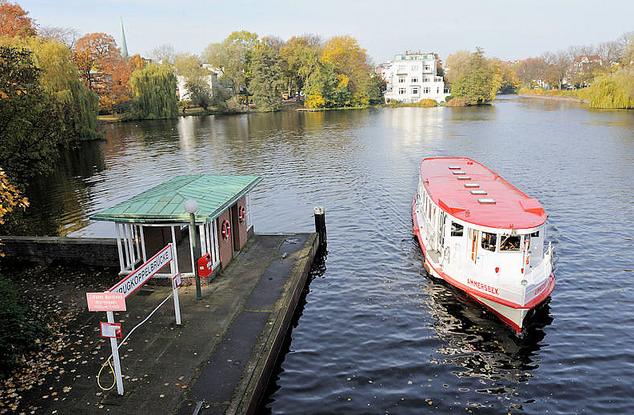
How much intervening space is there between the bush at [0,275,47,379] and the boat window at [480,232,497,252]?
47.1 ft

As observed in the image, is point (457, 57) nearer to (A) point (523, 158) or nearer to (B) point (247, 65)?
(B) point (247, 65)

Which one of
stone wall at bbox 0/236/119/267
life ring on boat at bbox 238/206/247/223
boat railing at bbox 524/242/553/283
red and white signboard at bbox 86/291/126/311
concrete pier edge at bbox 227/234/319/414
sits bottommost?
concrete pier edge at bbox 227/234/319/414

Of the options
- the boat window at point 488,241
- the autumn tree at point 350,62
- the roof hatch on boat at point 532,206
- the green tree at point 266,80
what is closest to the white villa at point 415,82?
the autumn tree at point 350,62

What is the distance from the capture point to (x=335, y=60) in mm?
134250

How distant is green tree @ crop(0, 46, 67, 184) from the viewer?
87.7 feet

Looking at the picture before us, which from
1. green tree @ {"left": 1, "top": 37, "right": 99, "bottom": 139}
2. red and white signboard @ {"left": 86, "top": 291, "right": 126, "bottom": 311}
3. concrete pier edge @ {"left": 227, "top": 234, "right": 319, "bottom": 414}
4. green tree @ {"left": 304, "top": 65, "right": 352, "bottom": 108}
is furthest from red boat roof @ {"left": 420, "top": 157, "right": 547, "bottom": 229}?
green tree @ {"left": 304, "top": 65, "right": 352, "bottom": 108}

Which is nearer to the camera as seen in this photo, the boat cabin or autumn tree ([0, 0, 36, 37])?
the boat cabin

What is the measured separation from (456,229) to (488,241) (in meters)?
1.72

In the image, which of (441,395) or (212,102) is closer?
(441,395)

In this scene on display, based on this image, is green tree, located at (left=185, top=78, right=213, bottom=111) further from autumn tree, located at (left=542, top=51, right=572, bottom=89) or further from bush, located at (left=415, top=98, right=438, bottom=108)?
autumn tree, located at (left=542, top=51, right=572, bottom=89)

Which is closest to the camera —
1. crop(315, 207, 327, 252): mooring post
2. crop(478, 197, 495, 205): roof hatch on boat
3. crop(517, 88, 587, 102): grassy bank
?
crop(478, 197, 495, 205): roof hatch on boat

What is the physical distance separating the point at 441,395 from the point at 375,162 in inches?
1422

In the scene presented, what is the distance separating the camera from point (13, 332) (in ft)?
43.1

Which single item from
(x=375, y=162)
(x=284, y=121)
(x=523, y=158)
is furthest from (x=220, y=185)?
(x=284, y=121)
